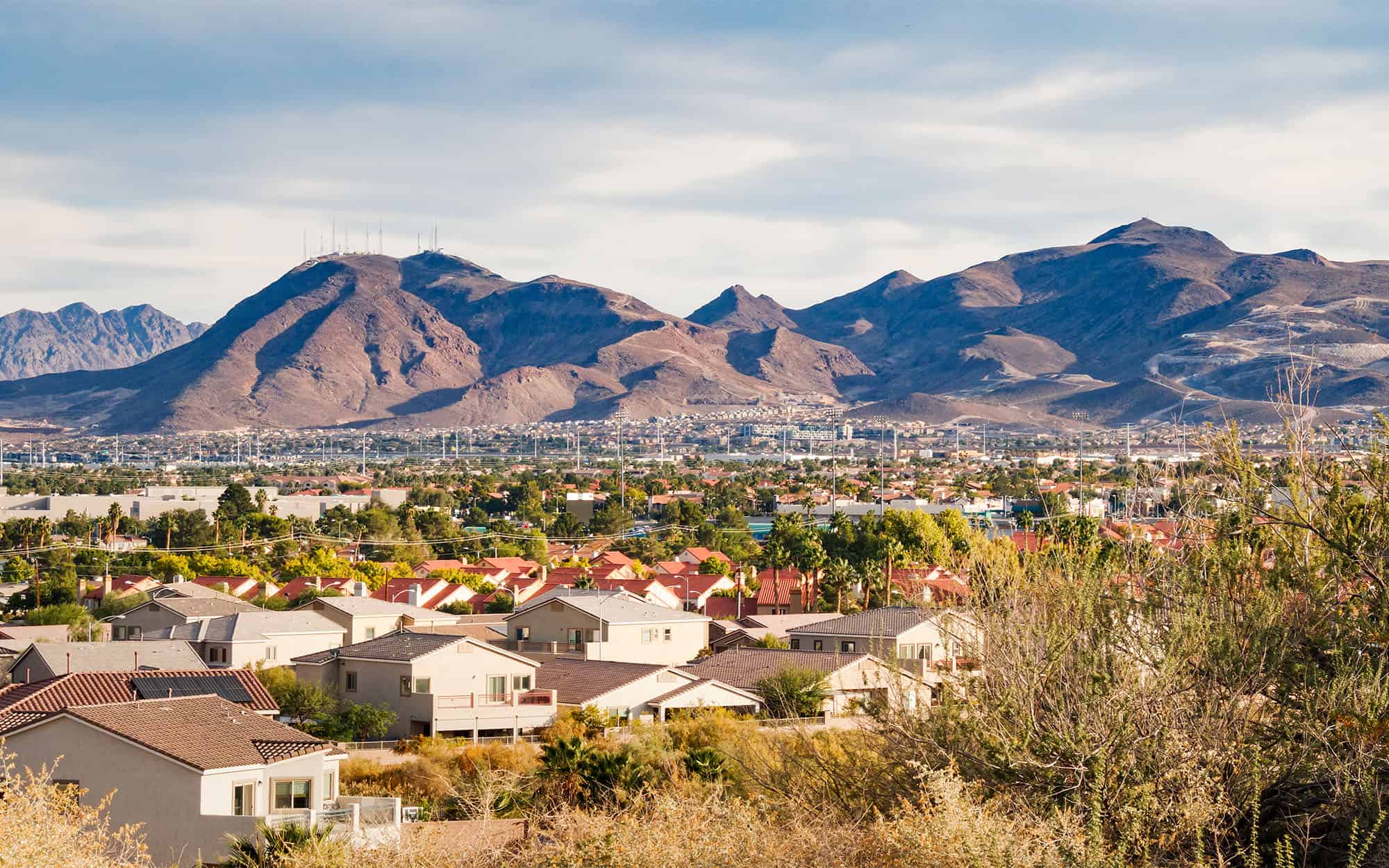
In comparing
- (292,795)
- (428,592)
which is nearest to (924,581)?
(292,795)

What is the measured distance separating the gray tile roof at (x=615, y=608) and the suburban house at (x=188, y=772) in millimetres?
20092

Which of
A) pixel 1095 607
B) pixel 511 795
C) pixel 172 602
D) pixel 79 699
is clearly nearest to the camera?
pixel 1095 607

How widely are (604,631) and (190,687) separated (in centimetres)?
1489

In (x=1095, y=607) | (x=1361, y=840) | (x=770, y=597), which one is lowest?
(x=770, y=597)

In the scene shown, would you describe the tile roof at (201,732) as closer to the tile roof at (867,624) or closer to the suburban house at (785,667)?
the suburban house at (785,667)

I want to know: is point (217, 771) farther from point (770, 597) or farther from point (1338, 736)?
point (770, 597)

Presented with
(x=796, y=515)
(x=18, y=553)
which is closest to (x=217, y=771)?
(x=796, y=515)

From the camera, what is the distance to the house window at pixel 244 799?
22.2 m

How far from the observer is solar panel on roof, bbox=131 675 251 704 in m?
28.8

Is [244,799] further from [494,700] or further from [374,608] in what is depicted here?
[374,608]

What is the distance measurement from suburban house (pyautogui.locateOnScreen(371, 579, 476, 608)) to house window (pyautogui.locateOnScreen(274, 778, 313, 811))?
102 ft

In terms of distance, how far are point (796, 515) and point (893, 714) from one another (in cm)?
5489

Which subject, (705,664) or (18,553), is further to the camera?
(18,553)

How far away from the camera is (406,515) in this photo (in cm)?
8931
